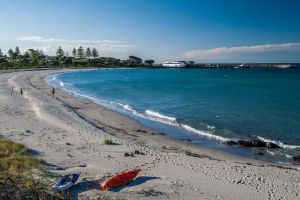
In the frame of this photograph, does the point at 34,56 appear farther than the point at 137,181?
Yes

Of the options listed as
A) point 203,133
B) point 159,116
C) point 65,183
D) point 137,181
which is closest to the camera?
point 65,183

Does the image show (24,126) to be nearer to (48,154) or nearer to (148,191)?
A: (48,154)

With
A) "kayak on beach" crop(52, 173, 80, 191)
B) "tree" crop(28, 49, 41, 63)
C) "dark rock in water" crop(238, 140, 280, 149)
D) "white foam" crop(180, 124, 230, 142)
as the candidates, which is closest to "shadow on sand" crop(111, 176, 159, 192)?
"kayak on beach" crop(52, 173, 80, 191)

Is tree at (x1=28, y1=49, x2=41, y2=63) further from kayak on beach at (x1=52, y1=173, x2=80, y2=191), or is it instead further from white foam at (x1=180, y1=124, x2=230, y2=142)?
kayak on beach at (x1=52, y1=173, x2=80, y2=191)

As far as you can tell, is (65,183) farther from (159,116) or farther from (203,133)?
(159,116)

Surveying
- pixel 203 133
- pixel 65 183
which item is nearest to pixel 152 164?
pixel 65 183

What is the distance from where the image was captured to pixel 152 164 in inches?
663

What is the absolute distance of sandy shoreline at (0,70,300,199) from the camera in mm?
13422

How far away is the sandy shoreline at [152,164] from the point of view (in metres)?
13.4

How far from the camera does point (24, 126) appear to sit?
2473 centimetres

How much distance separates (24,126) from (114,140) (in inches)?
273

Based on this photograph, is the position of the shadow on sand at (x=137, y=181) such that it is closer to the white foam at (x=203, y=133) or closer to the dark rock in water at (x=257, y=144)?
the dark rock in water at (x=257, y=144)

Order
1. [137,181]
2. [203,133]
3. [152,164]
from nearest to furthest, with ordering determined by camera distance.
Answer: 1. [137,181]
2. [152,164]
3. [203,133]

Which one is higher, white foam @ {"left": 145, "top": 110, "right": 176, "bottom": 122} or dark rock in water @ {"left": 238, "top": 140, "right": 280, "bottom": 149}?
dark rock in water @ {"left": 238, "top": 140, "right": 280, "bottom": 149}
